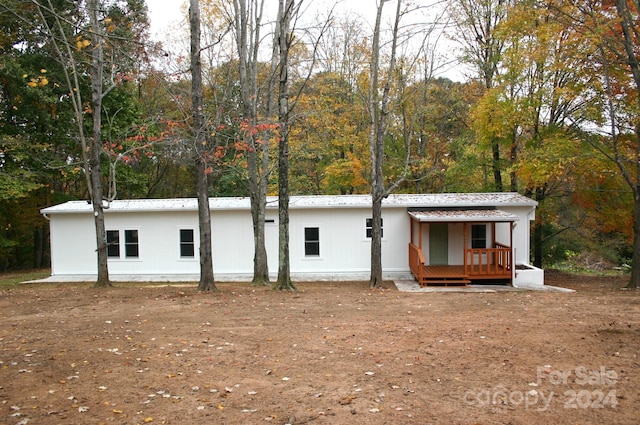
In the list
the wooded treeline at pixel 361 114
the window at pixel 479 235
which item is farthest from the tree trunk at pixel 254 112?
the window at pixel 479 235

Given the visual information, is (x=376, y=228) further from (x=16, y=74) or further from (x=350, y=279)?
(x=16, y=74)

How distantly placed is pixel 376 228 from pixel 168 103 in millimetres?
19400

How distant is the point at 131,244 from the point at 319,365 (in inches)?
608

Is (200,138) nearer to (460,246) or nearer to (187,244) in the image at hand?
(187,244)

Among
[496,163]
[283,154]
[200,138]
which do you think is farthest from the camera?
[496,163]

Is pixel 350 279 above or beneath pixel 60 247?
beneath

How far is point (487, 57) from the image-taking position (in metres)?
20.8

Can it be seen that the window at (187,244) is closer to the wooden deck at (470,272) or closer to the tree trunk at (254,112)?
the tree trunk at (254,112)

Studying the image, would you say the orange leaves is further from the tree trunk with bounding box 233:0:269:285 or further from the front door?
the front door

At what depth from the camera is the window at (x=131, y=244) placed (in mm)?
19109

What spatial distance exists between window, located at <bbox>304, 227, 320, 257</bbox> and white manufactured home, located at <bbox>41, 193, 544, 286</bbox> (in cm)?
4

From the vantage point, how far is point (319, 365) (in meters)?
5.64

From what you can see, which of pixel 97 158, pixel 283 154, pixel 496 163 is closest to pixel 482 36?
pixel 496 163

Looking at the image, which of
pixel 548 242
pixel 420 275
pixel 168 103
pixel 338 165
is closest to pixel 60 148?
pixel 168 103
